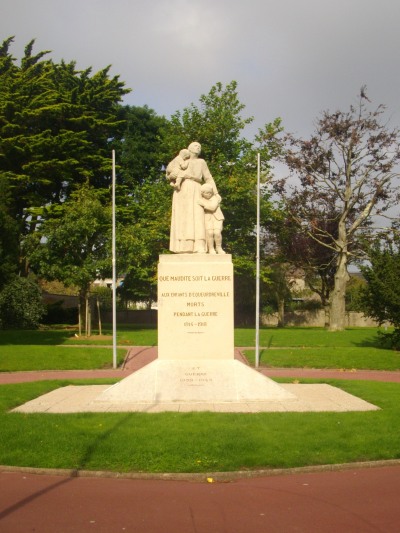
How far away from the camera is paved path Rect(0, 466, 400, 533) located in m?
6.42

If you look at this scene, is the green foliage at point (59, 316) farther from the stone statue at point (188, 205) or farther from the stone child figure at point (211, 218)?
the stone child figure at point (211, 218)

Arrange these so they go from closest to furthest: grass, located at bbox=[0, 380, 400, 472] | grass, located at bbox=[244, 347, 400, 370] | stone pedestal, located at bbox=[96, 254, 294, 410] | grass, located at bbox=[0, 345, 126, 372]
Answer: grass, located at bbox=[0, 380, 400, 472], stone pedestal, located at bbox=[96, 254, 294, 410], grass, located at bbox=[0, 345, 126, 372], grass, located at bbox=[244, 347, 400, 370]

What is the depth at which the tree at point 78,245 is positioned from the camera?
110 feet

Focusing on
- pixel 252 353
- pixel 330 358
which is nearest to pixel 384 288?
pixel 330 358

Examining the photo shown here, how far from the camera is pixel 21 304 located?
125ft

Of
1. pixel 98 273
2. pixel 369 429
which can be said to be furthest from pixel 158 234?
pixel 369 429

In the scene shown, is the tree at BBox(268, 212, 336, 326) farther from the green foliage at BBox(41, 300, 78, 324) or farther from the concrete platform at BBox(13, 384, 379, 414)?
the concrete platform at BBox(13, 384, 379, 414)

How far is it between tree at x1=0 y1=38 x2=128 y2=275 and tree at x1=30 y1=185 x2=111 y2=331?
328 centimetres

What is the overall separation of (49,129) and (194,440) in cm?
3210

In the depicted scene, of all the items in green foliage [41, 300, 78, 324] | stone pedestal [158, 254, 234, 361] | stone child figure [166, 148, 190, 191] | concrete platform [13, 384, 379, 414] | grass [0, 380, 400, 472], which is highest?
stone child figure [166, 148, 190, 191]

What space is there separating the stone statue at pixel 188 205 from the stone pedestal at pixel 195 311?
0.69 m

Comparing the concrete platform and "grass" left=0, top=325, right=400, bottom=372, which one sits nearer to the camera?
the concrete platform

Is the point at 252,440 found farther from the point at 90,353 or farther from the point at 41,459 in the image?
the point at 90,353

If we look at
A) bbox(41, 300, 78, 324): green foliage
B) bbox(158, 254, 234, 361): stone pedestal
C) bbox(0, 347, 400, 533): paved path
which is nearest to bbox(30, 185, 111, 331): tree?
bbox(41, 300, 78, 324): green foliage
